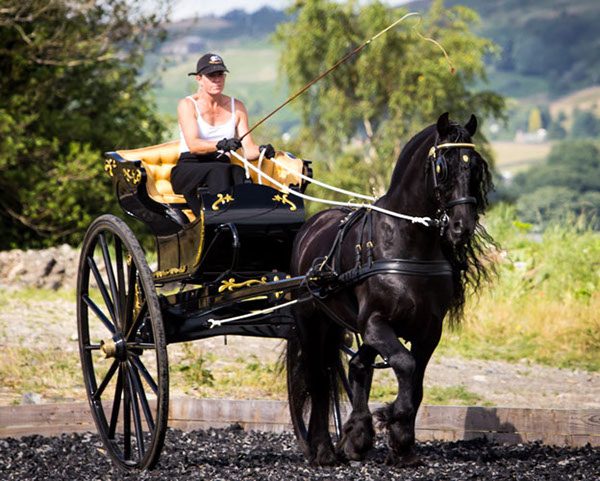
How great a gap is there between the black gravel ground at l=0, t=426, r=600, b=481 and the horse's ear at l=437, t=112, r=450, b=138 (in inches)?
65.9

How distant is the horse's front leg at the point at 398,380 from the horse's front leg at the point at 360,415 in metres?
0.14

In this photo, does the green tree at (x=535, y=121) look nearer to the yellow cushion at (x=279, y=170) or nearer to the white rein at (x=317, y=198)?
the yellow cushion at (x=279, y=170)

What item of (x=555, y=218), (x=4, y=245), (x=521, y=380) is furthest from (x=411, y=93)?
(x=521, y=380)

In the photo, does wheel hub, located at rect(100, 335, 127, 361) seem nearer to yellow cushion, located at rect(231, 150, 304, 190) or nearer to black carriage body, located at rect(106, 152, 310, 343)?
black carriage body, located at rect(106, 152, 310, 343)

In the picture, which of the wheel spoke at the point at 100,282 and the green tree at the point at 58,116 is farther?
the green tree at the point at 58,116

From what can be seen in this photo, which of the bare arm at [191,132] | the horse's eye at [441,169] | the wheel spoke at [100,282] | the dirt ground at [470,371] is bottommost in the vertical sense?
the dirt ground at [470,371]

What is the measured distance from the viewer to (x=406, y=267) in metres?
5.97

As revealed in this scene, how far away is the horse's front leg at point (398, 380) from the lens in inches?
232

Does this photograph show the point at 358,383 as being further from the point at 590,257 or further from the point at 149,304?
the point at 590,257

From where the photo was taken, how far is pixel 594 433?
7.18 metres

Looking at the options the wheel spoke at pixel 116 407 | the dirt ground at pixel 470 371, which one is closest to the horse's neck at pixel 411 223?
the wheel spoke at pixel 116 407

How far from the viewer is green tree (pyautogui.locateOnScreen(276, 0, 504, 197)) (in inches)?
1624

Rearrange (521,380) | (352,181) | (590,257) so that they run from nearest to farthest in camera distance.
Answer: (521,380)
(590,257)
(352,181)

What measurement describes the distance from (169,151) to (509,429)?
2588 millimetres
